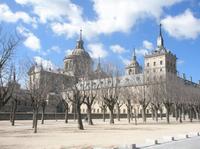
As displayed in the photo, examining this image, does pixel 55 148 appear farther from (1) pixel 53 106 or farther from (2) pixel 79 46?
(2) pixel 79 46

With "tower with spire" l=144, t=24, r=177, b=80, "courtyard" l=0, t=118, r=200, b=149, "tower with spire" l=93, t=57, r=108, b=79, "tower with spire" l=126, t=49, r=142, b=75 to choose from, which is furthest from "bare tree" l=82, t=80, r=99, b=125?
"tower with spire" l=126, t=49, r=142, b=75

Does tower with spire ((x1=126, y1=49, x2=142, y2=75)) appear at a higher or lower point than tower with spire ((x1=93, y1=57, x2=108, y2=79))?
higher

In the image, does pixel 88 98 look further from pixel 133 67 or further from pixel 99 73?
pixel 133 67

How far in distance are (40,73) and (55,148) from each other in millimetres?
25011

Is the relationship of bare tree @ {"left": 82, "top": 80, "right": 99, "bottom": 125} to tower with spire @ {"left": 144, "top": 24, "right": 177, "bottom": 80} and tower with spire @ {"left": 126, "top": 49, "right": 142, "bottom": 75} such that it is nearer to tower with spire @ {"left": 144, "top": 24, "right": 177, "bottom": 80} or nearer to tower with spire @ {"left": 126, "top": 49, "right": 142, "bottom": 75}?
tower with spire @ {"left": 144, "top": 24, "right": 177, "bottom": 80}

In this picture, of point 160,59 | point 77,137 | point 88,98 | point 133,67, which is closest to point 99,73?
point 88,98

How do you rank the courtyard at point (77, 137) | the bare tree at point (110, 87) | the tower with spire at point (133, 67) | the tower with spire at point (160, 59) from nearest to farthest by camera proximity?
the courtyard at point (77, 137) → the bare tree at point (110, 87) → the tower with spire at point (160, 59) → the tower with spire at point (133, 67)

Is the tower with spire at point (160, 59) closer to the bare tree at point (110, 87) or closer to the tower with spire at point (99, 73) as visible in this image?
the bare tree at point (110, 87)

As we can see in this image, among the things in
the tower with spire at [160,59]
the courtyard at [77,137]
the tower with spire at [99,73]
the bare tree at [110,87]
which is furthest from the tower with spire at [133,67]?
the courtyard at [77,137]

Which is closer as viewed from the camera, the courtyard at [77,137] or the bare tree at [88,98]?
the courtyard at [77,137]

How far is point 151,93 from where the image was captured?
195ft

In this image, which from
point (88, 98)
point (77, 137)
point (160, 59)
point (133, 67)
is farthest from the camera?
point (133, 67)

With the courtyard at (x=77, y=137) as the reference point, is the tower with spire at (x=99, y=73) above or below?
above

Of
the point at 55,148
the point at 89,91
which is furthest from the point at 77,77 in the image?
the point at 55,148
